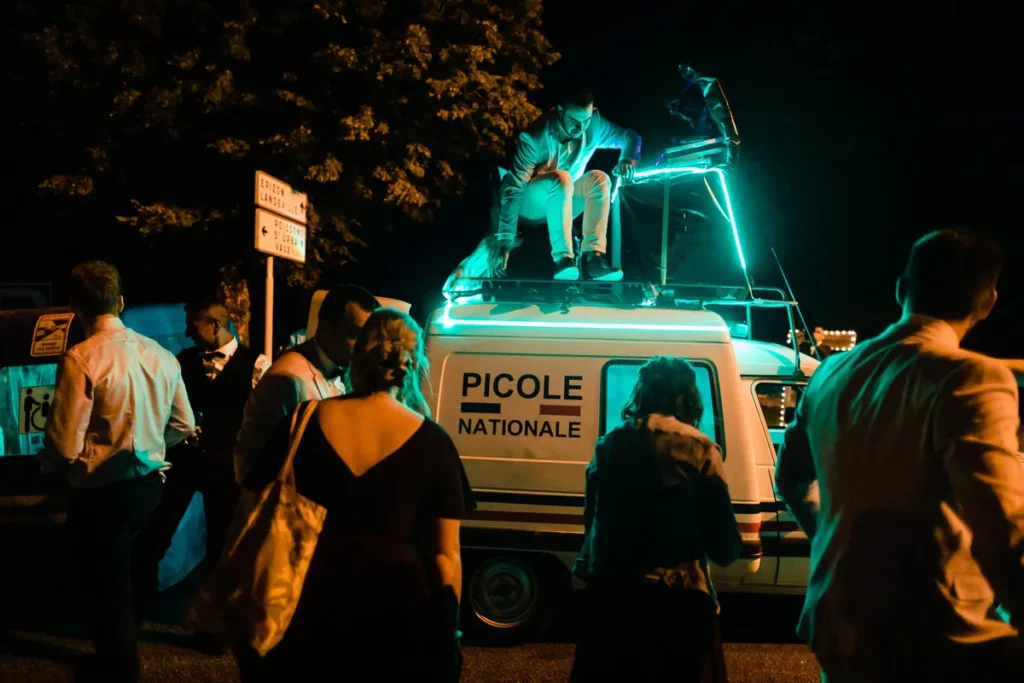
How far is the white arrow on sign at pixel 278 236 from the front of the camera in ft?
20.0

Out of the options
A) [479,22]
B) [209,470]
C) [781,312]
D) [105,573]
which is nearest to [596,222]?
[209,470]

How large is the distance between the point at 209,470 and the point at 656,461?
9.52 feet

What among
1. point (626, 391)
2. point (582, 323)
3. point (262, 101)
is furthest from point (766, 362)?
point (262, 101)

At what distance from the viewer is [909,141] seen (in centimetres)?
1634

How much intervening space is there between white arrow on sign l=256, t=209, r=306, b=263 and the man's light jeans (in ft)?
6.39

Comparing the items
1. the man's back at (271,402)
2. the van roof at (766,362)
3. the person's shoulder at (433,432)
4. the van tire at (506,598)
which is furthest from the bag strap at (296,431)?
the van roof at (766,362)

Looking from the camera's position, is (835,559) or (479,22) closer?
(835,559)

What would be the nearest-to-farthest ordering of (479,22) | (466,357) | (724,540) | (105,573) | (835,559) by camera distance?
(835,559) → (724,540) → (105,573) → (466,357) → (479,22)

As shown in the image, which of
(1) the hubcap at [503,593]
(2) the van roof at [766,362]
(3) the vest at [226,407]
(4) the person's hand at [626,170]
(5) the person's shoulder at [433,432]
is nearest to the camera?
(5) the person's shoulder at [433,432]

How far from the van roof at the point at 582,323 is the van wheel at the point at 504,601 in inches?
55.6

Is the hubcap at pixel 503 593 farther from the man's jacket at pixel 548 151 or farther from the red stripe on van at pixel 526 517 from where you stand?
the man's jacket at pixel 548 151

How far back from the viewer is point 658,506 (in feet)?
9.87

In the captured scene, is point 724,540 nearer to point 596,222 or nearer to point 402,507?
point 402,507

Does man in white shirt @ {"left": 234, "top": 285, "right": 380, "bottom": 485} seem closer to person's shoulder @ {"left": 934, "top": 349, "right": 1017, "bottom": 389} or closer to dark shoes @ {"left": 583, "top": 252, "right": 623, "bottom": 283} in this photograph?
person's shoulder @ {"left": 934, "top": 349, "right": 1017, "bottom": 389}
